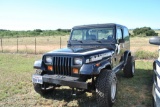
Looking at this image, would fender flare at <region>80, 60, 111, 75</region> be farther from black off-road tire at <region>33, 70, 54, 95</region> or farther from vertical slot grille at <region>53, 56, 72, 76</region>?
black off-road tire at <region>33, 70, 54, 95</region>

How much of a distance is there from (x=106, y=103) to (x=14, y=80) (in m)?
Answer: 4.06

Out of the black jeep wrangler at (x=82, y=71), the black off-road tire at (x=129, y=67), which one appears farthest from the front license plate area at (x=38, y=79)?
the black off-road tire at (x=129, y=67)

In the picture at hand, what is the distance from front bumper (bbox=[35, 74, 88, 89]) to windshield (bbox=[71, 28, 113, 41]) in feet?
6.30

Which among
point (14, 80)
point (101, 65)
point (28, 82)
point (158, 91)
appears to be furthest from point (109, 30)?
point (14, 80)

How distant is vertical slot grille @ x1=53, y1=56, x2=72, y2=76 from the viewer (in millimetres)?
4457

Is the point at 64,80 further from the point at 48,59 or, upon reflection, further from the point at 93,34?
the point at 93,34

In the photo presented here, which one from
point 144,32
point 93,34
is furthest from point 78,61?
point 144,32

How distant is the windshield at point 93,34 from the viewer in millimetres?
5836

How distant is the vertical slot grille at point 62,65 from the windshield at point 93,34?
1696 mm

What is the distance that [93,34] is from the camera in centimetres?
597

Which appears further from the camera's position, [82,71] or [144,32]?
[144,32]

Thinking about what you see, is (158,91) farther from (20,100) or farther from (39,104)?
(20,100)

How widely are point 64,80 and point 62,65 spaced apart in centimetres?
39

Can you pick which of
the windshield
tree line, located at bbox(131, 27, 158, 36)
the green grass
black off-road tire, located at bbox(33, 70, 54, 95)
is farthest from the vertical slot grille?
tree line, located at bbox(131, 27, 158, 36)
